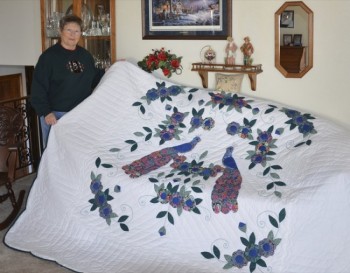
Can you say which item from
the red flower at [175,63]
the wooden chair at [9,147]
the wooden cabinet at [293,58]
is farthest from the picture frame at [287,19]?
the wooden chair at [9,147]

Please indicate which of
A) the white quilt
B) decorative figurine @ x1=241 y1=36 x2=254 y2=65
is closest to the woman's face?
the white quilt

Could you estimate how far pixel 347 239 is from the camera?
2.50 metres

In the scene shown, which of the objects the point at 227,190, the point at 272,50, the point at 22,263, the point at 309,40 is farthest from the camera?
the point at 272,50

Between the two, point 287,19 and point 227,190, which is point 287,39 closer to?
point 287,19

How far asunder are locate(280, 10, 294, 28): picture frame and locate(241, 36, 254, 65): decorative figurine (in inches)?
10.8

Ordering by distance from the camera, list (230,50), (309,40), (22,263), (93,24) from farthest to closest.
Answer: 1. (93,24)
2. (230,50)
3. (309,40)
4. (22,263)

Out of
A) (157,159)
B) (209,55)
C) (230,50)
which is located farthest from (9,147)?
(230,50)

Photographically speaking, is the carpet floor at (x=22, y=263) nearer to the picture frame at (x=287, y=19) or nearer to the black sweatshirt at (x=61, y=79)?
the black sweatshirt at (x=61, y=79)

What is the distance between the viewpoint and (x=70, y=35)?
3.63 metres

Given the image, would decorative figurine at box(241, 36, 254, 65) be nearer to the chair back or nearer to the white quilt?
the white quilt

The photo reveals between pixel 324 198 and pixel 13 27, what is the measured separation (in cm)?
357

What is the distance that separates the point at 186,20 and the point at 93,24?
815mm

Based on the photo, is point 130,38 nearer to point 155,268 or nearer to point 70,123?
point 70,123

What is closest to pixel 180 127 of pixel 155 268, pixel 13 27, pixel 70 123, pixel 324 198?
pixel 70 123
